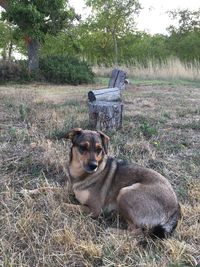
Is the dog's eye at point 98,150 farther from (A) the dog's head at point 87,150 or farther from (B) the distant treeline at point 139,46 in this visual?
(B) the distant treeline at point 139,46

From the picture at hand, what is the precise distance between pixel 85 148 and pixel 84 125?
284 centimetres

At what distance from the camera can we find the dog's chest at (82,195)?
169 inches

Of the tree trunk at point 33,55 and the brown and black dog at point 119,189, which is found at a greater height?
the tree trunk at point 33,55

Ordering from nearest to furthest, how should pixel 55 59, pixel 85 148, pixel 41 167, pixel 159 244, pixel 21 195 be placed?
1. pixel 159 244
2. pixel 85 148
3. pixel 21 195
4. pixel 41 167
5. pixel 55 59

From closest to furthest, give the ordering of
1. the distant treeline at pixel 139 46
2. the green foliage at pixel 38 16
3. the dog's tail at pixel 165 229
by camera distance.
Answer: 1. the dog's tail at pixel 165 229
2. the green foliage at pixel 38 16
3. the distant treeline at pixel 139 46

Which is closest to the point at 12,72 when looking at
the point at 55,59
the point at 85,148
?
the point at 55,59

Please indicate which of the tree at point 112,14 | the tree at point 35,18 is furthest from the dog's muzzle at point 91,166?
the tree at point 112,14

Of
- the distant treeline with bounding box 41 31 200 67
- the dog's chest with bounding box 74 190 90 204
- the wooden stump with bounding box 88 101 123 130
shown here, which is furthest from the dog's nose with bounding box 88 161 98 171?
the distant treeline with bounding box 41 31 200 67

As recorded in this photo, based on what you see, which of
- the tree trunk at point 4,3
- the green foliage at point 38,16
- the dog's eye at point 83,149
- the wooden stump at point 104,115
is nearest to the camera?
the dog's eye at point 83,149

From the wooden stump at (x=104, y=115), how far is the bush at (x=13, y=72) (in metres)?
9.53

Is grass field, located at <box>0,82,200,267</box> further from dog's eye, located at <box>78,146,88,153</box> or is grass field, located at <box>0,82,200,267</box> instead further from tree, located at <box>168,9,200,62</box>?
tree, located at <box>168,9,200,62</box>

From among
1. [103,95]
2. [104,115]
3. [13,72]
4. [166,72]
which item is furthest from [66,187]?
[166,72]

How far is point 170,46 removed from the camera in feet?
107

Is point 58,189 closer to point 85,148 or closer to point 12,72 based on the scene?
point 85,148
